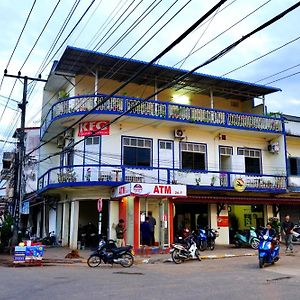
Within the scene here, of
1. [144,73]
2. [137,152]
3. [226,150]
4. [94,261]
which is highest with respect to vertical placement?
[144,73]

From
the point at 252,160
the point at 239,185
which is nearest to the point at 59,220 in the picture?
the point at 239,185

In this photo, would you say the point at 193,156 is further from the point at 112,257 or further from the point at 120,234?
the point at 112,257

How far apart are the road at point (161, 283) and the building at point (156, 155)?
6274mm

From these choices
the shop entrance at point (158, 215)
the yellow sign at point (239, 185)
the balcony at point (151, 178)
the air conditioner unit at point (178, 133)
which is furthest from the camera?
the air conditioner unit at point (178, 133)

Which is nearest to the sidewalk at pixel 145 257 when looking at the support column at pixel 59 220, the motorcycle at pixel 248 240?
the motorcycle at pixel 248 240

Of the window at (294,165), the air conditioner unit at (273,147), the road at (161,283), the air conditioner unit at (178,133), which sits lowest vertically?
the road at (161,283)

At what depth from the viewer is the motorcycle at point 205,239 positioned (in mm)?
20188

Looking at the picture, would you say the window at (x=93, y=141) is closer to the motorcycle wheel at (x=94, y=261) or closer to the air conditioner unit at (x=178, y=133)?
the air conditioner unit at (x=178, y=133)

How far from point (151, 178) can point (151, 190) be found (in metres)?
2.62

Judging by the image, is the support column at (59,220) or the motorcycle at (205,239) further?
the support column at (59,220)

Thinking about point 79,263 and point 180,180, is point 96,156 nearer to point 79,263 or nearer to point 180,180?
point 180,180

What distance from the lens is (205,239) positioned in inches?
800

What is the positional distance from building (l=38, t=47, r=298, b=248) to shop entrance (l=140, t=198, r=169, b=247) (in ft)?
0.16

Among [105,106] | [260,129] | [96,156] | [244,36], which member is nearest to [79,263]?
[96,156]
